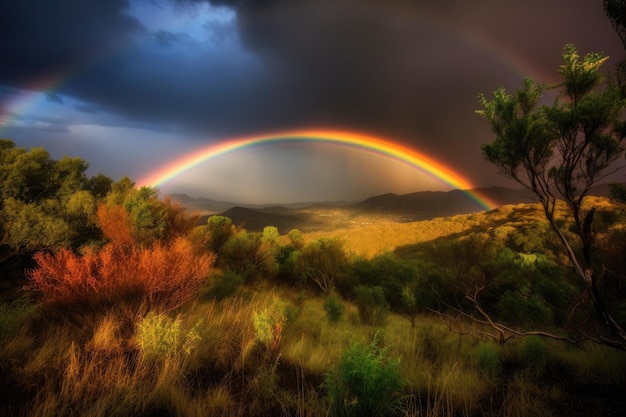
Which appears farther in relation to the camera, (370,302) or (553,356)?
(370,302)

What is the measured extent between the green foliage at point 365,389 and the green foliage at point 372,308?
7412 millimetres

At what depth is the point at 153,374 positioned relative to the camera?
3.68 m

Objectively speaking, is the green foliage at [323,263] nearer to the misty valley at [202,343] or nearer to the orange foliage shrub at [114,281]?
the misty valley at [202,343]

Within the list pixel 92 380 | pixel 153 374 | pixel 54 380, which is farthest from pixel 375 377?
pixel 54 380

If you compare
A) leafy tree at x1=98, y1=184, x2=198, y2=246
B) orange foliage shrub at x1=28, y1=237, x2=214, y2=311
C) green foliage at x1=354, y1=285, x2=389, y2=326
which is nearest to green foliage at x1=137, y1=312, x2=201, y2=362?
orange foliage shrub at x1=28, y1=237, x2=214, y2=311

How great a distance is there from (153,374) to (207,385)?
0.74 m

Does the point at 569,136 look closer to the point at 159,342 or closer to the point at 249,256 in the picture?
the point at 159,342

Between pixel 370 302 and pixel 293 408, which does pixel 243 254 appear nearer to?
pixel 370 302

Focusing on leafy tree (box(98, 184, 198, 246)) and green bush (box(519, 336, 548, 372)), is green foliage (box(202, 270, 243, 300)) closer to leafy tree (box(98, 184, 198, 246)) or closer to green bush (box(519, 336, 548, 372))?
leafy tree (box(98, 184, 198, 246))

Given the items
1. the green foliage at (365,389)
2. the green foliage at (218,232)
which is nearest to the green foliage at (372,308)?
the green foliage at (365,389)

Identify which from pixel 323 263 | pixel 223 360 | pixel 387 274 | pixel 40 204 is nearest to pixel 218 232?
pixel 323 263

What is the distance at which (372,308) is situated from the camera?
36.3 feet

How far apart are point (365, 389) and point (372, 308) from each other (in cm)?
845

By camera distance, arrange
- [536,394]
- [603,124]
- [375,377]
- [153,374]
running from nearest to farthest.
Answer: [375,377], [153,374], [536,394], [603,124]
